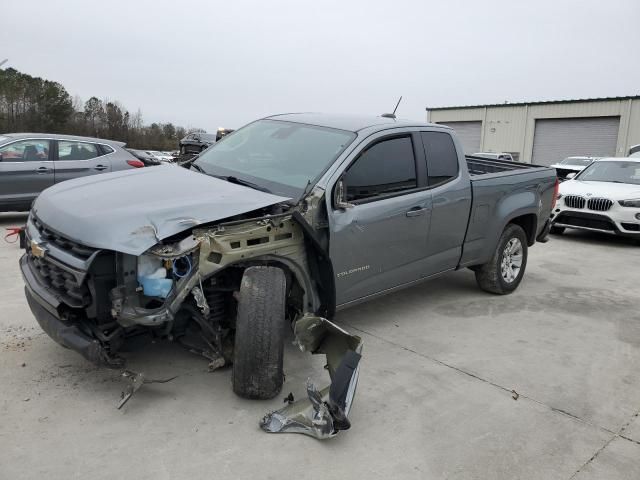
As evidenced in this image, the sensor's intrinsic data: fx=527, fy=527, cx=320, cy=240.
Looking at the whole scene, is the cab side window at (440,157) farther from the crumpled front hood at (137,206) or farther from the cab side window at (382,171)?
the crumpled front hood at (137,206)

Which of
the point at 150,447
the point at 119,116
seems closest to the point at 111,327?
the point at 150,447

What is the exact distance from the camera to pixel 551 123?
33219 millimetres

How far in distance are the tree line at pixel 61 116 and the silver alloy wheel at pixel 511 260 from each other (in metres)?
38.6

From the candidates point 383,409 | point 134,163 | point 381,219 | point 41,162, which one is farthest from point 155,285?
point 134,163

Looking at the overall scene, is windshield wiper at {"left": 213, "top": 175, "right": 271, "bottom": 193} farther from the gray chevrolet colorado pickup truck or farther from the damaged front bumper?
the damaged front bumper

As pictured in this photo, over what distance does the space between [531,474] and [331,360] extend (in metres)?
1.29

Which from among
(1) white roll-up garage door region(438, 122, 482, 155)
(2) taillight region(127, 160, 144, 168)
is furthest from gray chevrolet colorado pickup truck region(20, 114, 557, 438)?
(1) white roll-up garage door region(438, 122, 482, 155)

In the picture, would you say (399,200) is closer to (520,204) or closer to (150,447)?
(520,204)

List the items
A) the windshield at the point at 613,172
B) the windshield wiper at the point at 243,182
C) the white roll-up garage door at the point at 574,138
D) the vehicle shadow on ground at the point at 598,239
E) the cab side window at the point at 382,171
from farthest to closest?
the white roll-up garage door at the point at 574,138 < the windshield at the point at 613,172 < the vehicle shadow on ground at the point at 598,239 < the cab side window at the point at 382,171 < the windshield wiper at the point at 243,182

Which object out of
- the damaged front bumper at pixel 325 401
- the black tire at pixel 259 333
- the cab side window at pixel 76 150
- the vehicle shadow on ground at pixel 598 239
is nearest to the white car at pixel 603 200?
the vehicle shadow on ground at pixel 598 239

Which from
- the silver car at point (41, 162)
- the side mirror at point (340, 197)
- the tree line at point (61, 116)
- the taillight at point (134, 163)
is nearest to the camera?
the side mirror at point (340, 197)

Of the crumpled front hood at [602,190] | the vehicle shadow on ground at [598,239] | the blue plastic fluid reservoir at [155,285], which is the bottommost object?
the vehicle shadow on ground at [598,239]

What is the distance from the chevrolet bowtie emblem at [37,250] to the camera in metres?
3.23

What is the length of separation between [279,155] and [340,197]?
→ 78 centimetres
